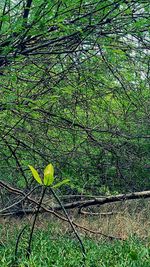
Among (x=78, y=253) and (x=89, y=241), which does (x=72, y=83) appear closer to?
(x=78, y=253)

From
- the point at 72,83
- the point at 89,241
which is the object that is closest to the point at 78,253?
the point at 89,241

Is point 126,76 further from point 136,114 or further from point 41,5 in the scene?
point 41,5

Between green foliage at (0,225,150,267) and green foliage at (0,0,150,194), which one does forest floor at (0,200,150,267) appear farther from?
green foliage at (0,0,150,194)

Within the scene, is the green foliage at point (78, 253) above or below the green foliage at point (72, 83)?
below

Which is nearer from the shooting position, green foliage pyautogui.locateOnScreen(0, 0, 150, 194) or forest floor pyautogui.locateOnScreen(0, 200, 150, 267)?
green foliage pyautogui.locateOnScreen(0, 0, 150, 194)

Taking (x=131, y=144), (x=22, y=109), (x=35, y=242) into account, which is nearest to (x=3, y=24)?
(x=22, y=109)

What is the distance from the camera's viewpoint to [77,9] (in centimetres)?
322

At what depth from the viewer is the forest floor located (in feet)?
13.3

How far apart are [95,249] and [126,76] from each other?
2.02 meters

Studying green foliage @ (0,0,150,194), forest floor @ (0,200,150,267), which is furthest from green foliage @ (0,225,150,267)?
green foliage @ (0,0,150,194)

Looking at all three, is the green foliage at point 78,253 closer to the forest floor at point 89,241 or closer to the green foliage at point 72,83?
the forest floor at point 89,241

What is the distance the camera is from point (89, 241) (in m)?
5.18

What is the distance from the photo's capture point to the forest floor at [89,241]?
405cm

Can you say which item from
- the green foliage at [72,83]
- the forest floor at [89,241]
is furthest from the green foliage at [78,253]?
the green foliage at [72,83]
